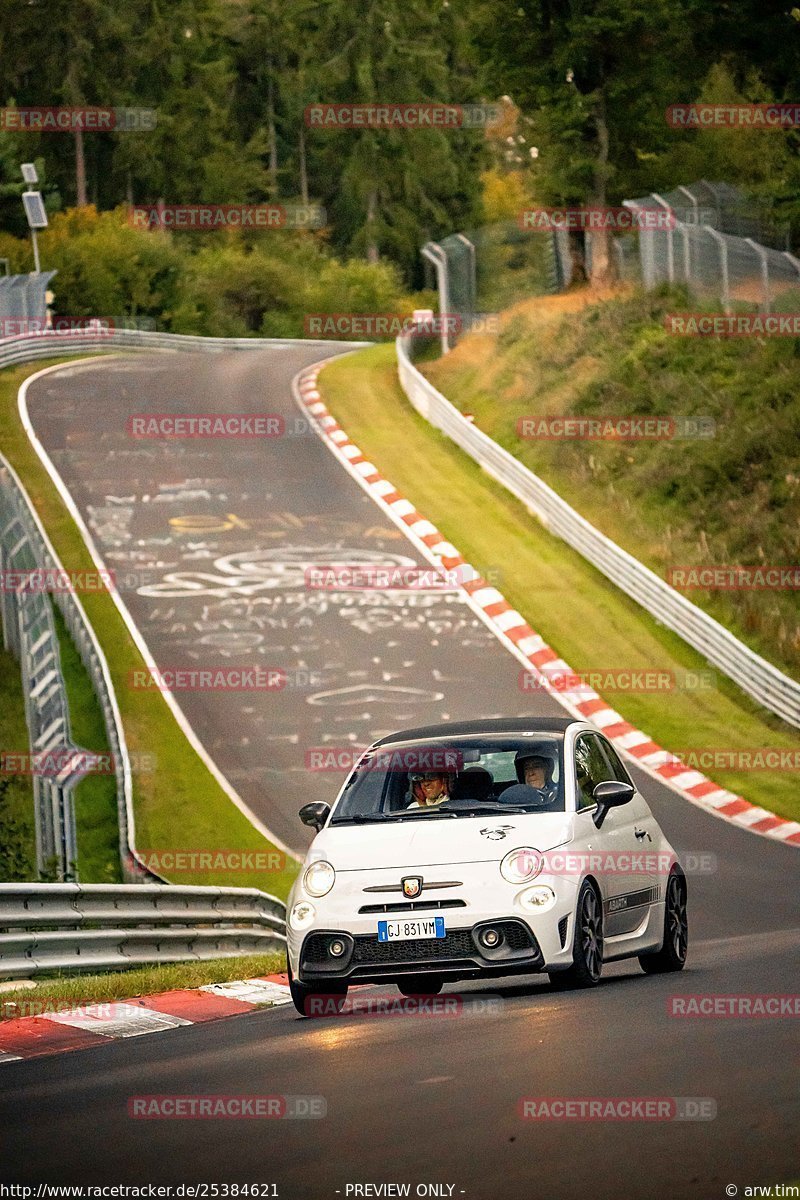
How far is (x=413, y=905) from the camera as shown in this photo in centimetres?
1071

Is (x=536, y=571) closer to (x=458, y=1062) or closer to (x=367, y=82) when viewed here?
(x=458, y=1062)

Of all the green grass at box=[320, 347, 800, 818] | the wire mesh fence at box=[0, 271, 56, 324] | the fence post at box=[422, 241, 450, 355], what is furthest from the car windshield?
the wire mesh fence at box=[0, 271, 56, 324]

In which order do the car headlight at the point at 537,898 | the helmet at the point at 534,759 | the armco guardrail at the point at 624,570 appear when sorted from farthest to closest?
Answer: the armco guardrail at the point at 624,570, the helmet at the point at 534,759, the car headlight at the point at 537,898

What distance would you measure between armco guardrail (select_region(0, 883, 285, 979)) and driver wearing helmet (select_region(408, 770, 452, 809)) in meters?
2.47

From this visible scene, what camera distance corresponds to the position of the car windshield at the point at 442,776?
38.0ft

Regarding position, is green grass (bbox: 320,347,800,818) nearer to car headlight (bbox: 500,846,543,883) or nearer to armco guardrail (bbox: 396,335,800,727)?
armco guardrail (bbox: 396,335,800,727)

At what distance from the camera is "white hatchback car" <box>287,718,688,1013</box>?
419 inches

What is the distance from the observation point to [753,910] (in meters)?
18.7

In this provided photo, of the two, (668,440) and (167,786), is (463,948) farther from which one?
(668,440)

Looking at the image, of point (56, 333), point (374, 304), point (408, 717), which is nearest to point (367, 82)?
point (374, 304)

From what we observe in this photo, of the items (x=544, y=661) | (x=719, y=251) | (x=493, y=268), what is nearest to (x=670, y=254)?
(x=719, y=251)

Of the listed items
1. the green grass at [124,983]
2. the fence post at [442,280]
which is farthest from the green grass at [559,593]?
the green grass at [124,983]

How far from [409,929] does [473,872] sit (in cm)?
46

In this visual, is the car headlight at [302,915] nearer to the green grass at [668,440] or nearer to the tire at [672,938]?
the tire at [672,938]
